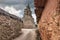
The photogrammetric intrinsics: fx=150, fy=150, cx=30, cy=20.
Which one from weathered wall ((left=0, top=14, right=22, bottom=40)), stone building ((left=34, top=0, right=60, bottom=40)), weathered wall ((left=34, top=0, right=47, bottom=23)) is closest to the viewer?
stone building ((left=34, top=0, right=60, bottom=40))

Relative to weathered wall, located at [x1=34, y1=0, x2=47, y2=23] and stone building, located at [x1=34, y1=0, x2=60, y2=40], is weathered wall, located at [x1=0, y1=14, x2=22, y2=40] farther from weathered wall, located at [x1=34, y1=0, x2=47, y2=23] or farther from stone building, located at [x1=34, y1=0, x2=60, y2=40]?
weathered wall, located at [x1=34, y1=0, x2=47, y2=23]

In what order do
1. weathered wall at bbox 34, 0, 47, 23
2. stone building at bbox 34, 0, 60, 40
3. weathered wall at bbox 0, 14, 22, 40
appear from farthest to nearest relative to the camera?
weathered wall at bbox 0, 14, 22, 40 → weathered wall at bbox 34, 0, 47, 23 → stone building at bbox 34, 0, 60, 40

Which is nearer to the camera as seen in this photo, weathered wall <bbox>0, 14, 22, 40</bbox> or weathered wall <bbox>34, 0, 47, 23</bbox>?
weathered wall <bbox>34, 0, 47, 23</bbox>

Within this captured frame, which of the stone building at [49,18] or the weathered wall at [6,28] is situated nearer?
the stone building at [49,18]

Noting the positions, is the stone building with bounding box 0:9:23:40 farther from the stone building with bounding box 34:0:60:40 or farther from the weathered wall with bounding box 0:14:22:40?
the stone building with bounding box 34:0:60:40

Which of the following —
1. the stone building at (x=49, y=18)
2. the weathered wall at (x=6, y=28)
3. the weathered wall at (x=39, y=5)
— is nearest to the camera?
the stone building at (x=49, y=18)

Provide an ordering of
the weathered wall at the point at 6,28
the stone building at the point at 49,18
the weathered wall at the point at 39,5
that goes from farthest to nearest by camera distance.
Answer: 1. the weathered wall at the point at 6,28
2. the weathered wall at the point at 39,5
3. the stone building at the point at 49,18

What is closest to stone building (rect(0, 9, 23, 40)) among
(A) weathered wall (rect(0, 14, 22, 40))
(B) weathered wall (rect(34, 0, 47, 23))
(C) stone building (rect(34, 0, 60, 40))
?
(A) weathered wall (rect(0, 14, 22, 40))

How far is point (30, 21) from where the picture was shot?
31.2ft

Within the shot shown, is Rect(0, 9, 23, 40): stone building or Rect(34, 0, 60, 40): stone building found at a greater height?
Rect(34, 0, 60, 40): stone building

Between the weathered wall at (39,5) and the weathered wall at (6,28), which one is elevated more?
the weathered wall at (39,5)

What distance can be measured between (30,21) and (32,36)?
15.8ft

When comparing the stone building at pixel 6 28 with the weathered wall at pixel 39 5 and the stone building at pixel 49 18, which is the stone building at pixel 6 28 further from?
the weathered wall at pixel 39 5

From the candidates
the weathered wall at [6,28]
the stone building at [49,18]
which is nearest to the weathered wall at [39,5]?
the stone building at [49,18]
